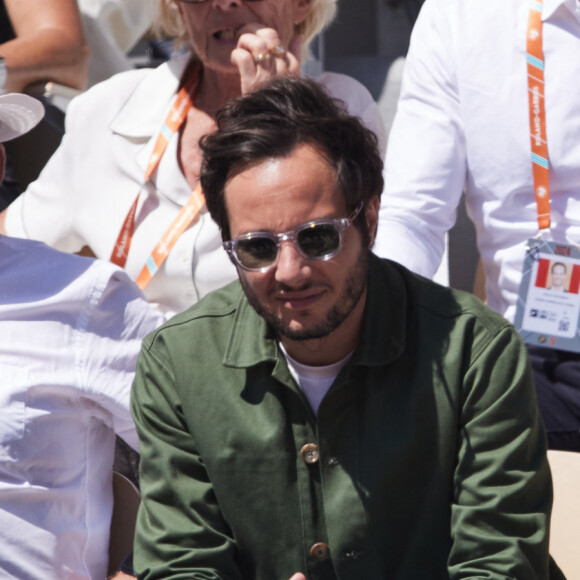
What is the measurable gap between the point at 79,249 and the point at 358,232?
1.53 metres

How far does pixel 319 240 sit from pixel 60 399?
0.77 meters

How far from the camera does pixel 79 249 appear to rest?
340 centimetres

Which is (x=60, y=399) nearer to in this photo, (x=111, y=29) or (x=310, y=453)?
(x=310, y=453)

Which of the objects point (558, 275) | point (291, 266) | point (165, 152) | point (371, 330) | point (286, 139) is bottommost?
point (558, 275)

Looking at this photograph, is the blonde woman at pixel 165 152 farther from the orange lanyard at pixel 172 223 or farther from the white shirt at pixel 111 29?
the white shirt at pixel 111 29

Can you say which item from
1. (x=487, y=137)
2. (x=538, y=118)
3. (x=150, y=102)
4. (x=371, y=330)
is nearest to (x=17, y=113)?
(x=150, y=102)

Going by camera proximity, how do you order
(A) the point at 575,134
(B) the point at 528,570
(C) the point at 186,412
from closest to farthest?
(B) the point at 528,570 → (C) the point at 186,412 → (A) the point at 575,134

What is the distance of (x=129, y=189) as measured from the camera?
10.9ft

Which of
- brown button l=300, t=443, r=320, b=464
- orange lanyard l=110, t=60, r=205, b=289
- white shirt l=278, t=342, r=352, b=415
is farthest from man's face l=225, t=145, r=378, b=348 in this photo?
orange lanyard l=110, t=60, r=205, b=289

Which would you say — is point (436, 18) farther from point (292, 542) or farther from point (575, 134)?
point (292, 542)

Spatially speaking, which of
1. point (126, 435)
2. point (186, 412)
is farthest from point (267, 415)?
point (126, 435)

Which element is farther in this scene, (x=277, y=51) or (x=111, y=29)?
(x=111, y=29)

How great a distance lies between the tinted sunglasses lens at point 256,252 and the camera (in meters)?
2.02

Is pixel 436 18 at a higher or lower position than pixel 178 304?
higher
